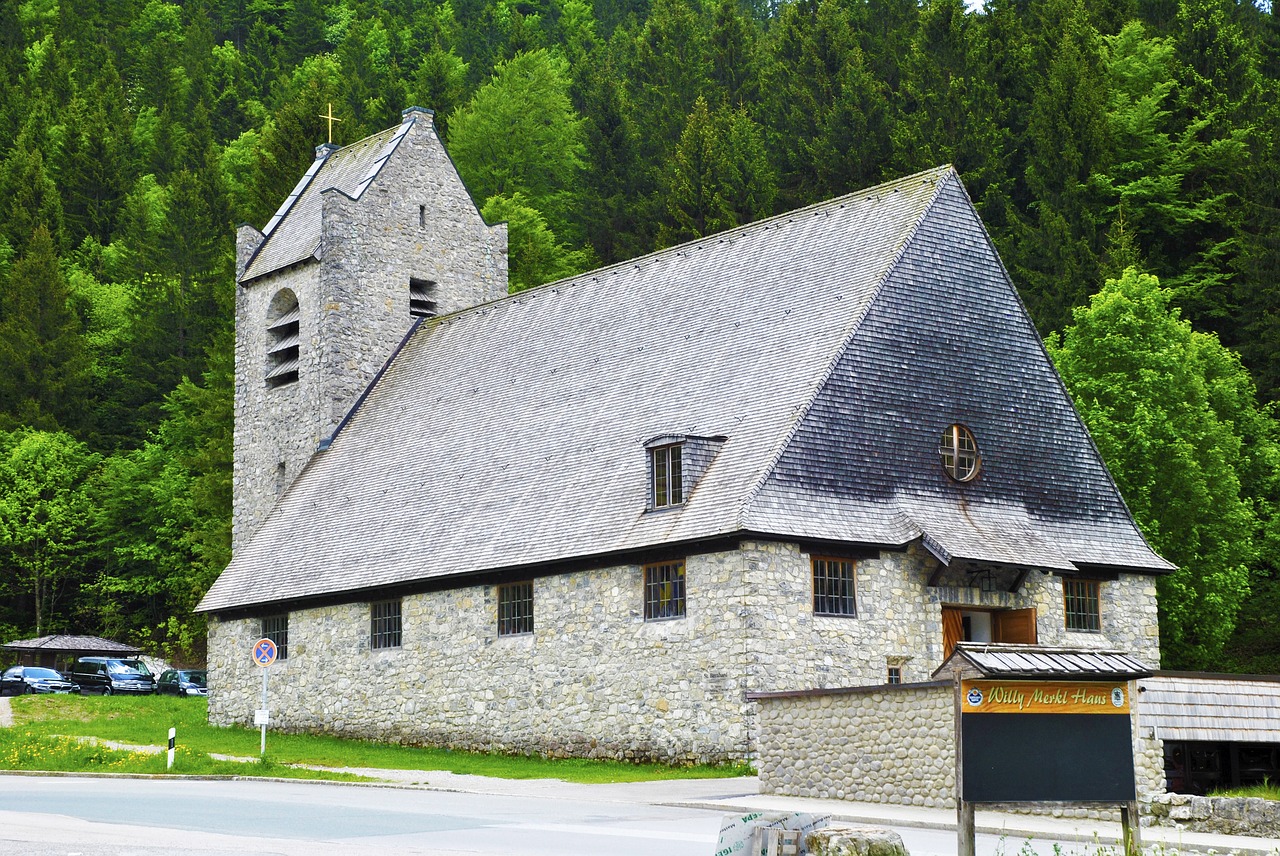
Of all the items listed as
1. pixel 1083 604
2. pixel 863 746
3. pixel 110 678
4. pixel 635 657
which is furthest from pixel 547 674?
pixel 110 678

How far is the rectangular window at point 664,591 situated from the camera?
986 inches

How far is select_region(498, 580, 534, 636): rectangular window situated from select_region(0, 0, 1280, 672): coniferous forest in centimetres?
1550

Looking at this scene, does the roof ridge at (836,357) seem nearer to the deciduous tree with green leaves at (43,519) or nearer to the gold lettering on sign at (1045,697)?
the gold lettering on sign at (1045,697)

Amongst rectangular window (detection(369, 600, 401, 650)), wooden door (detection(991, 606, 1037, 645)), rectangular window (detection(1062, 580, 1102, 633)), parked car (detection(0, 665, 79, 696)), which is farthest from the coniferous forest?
rectangular window (detection(369, 600, 401, 650))

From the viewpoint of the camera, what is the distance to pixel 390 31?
295 feet

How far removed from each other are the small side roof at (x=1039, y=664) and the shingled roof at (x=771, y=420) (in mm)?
10552

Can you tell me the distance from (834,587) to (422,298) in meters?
18.5

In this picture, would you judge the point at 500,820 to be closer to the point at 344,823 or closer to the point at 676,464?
the point at 344,823

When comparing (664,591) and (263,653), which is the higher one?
(664,591)

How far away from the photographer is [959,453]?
26703mm

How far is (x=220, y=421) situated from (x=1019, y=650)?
160 ft

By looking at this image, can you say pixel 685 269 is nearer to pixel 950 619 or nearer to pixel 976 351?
pixel 976 351

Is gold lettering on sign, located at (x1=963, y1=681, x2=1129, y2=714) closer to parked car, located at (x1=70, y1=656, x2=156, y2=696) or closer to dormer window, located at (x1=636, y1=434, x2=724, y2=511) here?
dormer window, located at (x1=636, y1=434, x2=724, y2=511)

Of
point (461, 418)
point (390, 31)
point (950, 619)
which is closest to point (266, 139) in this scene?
point (390, 31)
